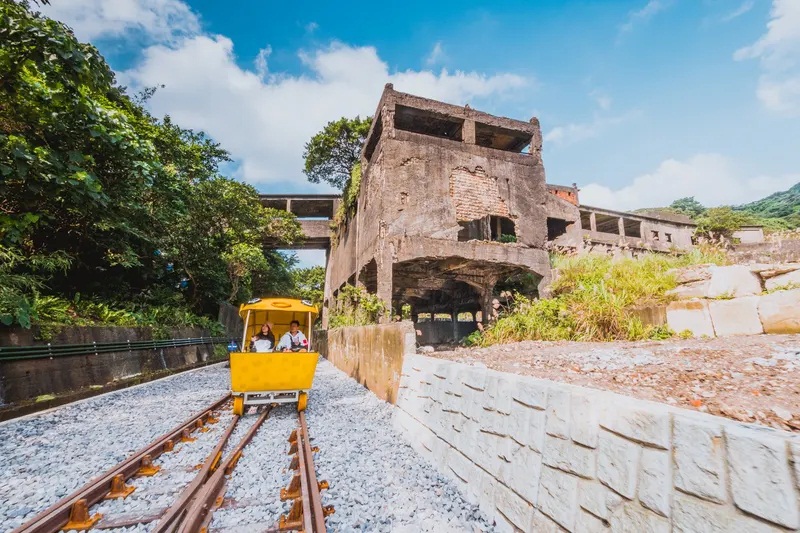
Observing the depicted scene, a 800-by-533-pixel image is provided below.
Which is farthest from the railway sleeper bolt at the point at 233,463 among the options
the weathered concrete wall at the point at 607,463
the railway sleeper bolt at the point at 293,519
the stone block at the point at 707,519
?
the stone block at the point at 707,519

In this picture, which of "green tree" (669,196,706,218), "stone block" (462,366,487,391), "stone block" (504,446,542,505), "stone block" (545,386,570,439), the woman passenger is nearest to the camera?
"stone block" (545,386,570,439)

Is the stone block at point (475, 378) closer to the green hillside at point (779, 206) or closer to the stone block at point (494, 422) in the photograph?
the stone block at point (494, 422)

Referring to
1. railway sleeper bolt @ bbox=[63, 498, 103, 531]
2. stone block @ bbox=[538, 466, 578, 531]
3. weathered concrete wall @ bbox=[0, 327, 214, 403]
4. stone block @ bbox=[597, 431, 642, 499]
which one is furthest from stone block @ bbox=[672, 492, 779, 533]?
weathered concrete wall @ bbox=[0, 327, 214, 403]

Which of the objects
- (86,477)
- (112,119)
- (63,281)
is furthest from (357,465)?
(63,281)

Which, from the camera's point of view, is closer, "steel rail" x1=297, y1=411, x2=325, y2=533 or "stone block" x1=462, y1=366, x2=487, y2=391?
"steel rail" x1=297, y1=411, x2=325, y2=533

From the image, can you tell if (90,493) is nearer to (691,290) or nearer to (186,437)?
(186,437)

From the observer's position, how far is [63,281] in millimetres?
10148

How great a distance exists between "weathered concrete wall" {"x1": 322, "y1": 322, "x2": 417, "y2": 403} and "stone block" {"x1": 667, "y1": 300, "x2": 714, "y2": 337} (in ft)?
15.8

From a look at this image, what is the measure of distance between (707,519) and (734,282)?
6.32 meters

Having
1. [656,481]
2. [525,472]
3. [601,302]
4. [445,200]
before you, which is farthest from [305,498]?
[445,200]

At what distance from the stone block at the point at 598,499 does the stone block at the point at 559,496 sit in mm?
55

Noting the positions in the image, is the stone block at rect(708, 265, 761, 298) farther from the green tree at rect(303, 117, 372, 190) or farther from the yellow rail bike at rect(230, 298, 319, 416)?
the green tree at rect(303, 117, 372, 190)

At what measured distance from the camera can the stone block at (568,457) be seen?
209 cm

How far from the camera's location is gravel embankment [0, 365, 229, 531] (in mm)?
3254
